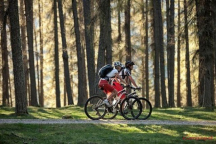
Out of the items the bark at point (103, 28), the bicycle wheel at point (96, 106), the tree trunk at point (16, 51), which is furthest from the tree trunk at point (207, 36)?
the tree trunk at point (16, 51)

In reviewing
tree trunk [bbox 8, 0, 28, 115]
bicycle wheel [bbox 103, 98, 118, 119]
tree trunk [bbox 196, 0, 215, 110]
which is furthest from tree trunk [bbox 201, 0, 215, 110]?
tree trunk [bbox 8, 0, 28, 115]

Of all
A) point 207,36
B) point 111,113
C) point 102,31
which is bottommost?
point 111,113

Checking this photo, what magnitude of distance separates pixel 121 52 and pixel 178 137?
51.0 feet

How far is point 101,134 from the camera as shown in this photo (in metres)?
9.27

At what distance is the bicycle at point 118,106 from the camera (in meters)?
12.4

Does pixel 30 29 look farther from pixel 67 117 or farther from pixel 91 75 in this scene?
pixel 67 117

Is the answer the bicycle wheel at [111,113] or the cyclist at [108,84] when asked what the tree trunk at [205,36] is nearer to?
the cyclist at [108,84]

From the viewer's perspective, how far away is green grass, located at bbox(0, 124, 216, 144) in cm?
829

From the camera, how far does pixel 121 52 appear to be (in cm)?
2427

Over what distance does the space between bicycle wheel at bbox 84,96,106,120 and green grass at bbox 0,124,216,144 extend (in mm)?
1699

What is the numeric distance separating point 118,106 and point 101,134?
3326 mm

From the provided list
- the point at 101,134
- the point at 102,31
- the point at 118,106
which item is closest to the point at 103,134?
the point at 101,134

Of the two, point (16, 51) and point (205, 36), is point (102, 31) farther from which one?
point (16, 51)

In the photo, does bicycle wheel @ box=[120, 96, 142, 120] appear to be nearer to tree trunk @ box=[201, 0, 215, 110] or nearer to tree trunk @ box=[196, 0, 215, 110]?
tree trunk @ box=[196, 0, 215, 110]
